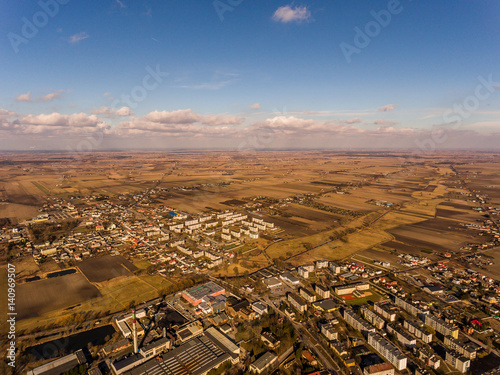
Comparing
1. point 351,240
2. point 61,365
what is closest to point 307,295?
point 351,240

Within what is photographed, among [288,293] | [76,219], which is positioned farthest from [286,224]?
[76,219]

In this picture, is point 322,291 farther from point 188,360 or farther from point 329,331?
point 188,360

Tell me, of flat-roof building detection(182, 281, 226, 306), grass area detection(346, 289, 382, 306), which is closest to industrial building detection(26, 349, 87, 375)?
flat-roof building detection(182, 281, 226, 306)

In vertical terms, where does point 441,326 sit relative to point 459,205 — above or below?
below

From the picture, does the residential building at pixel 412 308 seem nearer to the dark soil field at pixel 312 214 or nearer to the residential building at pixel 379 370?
the residential building at pixel 379 370

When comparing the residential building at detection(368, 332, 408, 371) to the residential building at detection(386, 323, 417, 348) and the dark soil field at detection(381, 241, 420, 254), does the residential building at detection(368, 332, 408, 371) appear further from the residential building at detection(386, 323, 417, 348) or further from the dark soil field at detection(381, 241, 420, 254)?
the dark soil field at detection(381, 241, 420, 254)

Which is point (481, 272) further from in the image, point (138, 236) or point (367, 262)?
point (138, 236)
